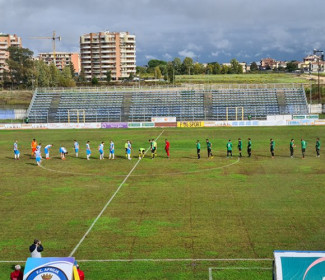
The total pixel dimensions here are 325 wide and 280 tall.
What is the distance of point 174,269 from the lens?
13.4m

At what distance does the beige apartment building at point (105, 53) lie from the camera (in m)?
184

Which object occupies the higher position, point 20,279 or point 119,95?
point 119,95

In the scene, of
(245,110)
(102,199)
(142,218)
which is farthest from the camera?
(245,110)

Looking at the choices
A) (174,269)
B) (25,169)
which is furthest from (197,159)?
(174,269)

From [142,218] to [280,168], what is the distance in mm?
14375

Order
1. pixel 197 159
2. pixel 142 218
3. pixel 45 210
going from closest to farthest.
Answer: pixel 142 218, pixel 45 210, pixel 197 159

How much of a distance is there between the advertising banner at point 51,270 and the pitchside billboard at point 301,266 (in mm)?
4937

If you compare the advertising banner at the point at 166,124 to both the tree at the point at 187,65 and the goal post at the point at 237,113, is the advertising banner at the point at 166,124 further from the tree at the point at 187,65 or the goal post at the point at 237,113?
the tree at the point at 187,65

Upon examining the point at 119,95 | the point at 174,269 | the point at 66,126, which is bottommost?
the point at 174,269

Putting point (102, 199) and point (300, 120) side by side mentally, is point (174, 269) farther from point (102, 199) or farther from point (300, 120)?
point (300, 120)

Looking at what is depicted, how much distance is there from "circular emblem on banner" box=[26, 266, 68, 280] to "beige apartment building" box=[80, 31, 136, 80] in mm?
175840

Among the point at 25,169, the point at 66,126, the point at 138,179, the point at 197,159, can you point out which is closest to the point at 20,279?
the point at 138,179

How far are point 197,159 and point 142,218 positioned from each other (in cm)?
1615

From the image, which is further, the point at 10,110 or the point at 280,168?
the point at 10,110
